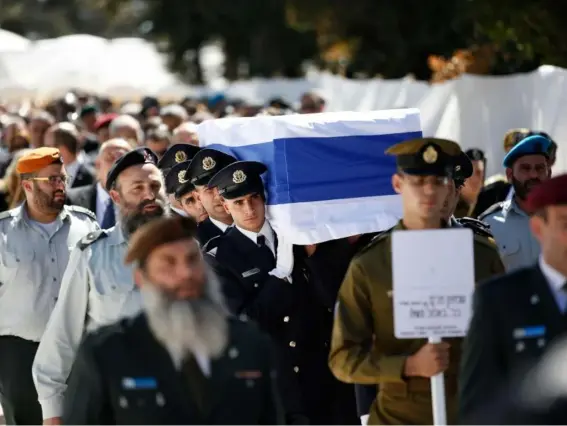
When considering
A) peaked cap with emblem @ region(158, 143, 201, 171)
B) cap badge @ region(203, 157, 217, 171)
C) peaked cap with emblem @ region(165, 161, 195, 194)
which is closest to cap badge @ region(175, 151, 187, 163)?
peaked cap with emblem @ region(158, 143, 201, 171)

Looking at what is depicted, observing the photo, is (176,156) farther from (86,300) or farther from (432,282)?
(432,282)

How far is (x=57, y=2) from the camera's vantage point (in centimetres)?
8506

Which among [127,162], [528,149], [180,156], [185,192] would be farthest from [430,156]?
[180,156]

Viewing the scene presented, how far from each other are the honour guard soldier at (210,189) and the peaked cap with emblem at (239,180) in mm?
615

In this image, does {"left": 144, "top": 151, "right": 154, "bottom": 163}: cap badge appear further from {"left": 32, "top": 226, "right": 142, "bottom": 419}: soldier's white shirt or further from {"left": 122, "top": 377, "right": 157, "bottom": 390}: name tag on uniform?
{"left": 122, "top": 377, "right": 157, "bottom": 390}: name tag on uniform

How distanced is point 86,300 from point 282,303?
1.01 metres

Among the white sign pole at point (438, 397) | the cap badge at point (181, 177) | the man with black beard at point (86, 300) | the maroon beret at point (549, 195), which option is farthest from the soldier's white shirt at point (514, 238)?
the maroon beret at point (549, 195)


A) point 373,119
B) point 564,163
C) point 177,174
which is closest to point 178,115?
point 564,163

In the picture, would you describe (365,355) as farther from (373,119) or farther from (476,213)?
(476,213)

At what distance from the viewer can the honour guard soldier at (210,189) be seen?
853cm

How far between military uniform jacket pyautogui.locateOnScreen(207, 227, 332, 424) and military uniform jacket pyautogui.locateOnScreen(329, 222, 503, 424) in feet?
4.52

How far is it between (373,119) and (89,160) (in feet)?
24.6

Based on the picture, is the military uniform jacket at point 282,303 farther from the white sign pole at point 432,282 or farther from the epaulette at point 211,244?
the white sign pole at point 432,282

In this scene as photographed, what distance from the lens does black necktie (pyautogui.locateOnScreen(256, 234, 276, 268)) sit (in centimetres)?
773
